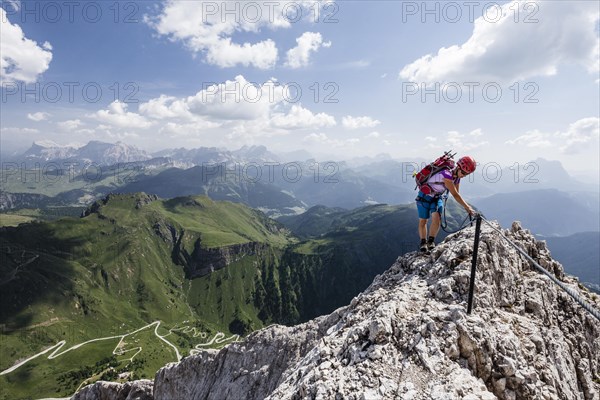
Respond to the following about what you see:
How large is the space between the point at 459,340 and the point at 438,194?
→ 907 centimetres

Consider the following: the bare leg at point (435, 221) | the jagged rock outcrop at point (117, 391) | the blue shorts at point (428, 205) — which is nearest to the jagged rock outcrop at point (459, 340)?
the bare leg at point (435, 221)

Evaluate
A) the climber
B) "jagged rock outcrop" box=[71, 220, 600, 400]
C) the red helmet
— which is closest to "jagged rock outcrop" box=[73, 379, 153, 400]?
"jagged rock outcrop" box=[71, 220, 600, 400]

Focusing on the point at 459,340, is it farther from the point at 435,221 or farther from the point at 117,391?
the point at 117,391

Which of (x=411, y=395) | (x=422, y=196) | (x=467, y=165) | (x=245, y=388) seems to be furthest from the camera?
(x=245, y=388)

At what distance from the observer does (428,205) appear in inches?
829

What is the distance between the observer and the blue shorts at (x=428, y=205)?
20812 mm

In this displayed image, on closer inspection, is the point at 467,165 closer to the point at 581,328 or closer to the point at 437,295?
the point at 437,295

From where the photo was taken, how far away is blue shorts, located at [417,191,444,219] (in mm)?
20812

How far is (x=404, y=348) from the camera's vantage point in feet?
45.5

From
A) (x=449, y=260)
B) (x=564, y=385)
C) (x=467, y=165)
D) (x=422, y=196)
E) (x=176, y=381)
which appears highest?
(x=467, y=165)

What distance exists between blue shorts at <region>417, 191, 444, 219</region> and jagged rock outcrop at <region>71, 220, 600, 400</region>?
259 centimetres

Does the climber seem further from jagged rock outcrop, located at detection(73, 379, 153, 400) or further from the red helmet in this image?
jagged rock outcrop, located at detection(73, 379, 153, 400)

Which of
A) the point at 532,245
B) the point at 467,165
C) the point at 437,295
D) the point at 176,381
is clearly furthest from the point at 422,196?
the point at 176,381

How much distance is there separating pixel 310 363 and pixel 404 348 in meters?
4.61
